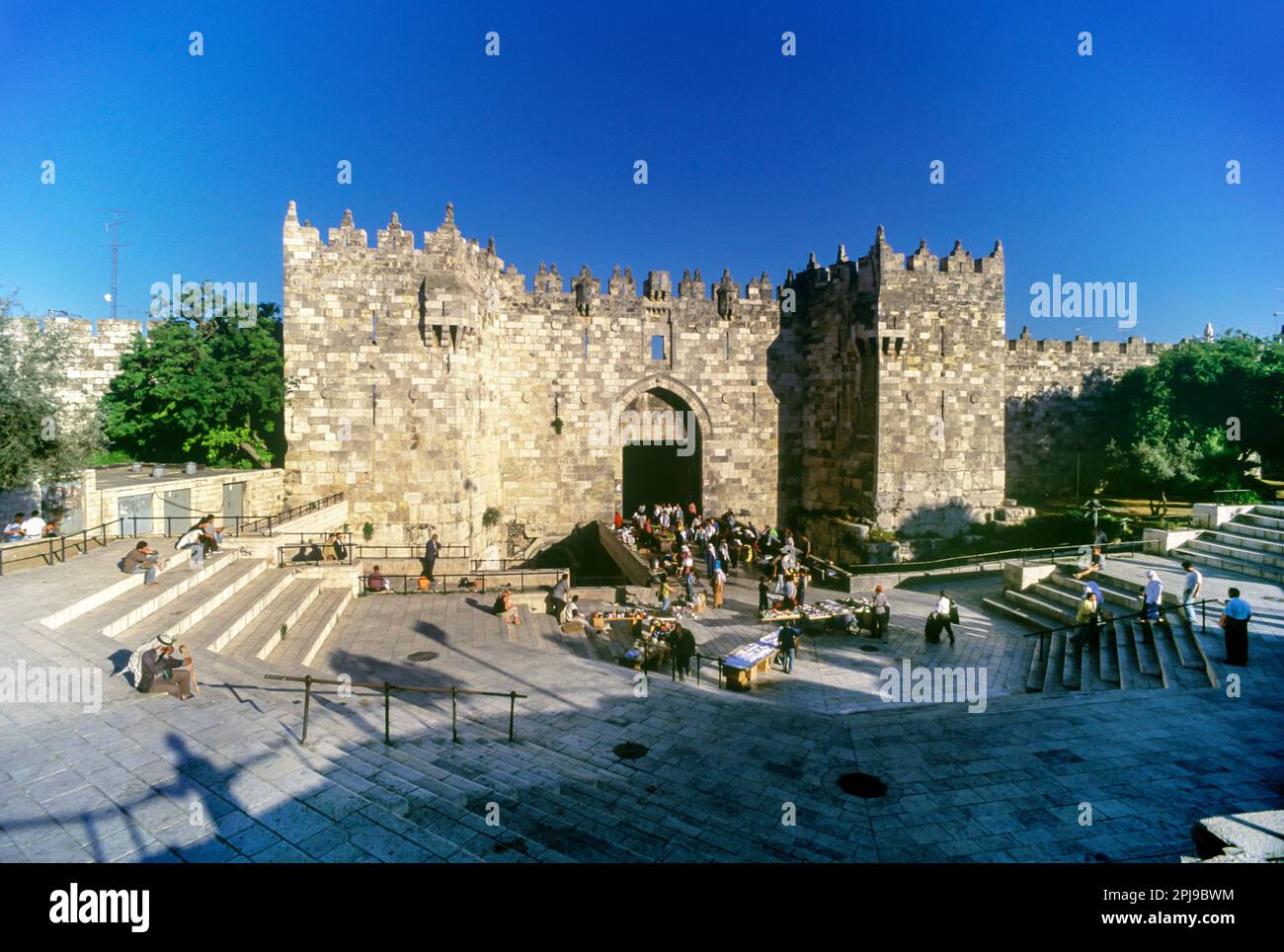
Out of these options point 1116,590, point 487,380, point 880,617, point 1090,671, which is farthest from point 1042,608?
point 487,380

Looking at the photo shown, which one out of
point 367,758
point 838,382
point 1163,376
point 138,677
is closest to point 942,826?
point 367,758

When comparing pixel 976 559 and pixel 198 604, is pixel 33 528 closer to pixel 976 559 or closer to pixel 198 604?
pixel 198 604

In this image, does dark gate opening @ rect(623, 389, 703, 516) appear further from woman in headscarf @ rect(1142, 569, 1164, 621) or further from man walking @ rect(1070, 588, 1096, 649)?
woman in headscarf @ rect(1142, 569, 1164, 621)

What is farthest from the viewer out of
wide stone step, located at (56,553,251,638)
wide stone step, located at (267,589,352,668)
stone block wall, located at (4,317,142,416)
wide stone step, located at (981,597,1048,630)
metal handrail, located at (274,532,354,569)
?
stone block wall, located at (4,317,142,416)

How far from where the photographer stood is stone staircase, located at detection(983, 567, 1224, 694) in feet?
34.9

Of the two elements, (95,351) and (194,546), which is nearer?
(194,546)

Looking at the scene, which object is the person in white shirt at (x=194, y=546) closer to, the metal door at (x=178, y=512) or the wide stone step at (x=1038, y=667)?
the metal door at (x=178, y=512)

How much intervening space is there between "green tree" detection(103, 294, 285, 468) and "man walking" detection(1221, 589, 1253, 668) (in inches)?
966

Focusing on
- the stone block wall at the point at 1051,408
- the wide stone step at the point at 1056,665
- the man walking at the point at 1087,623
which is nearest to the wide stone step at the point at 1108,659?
the man walking at the point at 1087,623

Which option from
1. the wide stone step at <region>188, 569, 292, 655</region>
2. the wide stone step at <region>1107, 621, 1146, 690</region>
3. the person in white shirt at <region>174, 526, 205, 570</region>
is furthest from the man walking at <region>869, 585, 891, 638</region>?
the person in white shirt at <region>174, 526, 205, 570</region>

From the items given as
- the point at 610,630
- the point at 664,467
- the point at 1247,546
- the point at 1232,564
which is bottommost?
the point at 610,630

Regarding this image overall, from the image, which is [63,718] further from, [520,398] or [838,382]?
[838,382]

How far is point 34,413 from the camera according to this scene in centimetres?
1401

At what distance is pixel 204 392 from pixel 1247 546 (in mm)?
31012
